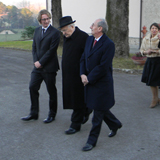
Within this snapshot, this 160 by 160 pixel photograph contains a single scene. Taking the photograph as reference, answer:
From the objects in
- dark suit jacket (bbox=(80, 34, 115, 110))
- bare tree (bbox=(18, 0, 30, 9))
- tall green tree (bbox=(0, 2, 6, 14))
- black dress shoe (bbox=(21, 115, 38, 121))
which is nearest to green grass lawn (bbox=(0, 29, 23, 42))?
tall green tree (bbox=(0, 2, 6, 14))

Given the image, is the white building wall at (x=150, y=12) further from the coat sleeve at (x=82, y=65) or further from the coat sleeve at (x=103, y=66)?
the coat sleeve at (x=103, y=66)

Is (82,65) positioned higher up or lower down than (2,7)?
lower down

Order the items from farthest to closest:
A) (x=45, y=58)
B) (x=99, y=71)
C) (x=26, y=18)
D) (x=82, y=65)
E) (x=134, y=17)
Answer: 1. (x=26, y=18)
2. (x=134, y=17)
3. (x=45, y=58)
4. (x=82, y=65)
5. (x=99, y=71)

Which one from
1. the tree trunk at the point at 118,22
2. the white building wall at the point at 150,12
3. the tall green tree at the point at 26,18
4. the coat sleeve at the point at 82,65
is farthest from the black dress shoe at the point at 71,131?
the tall green tree at the point at 26,18

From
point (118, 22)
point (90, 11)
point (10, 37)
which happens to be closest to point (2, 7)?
point (10, 37)

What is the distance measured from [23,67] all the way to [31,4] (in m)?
27.2

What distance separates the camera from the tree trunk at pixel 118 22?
12.9 meters

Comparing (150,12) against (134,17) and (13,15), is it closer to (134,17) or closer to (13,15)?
(134,17)

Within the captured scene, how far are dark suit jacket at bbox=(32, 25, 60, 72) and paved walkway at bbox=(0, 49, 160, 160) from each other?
1.10 metres

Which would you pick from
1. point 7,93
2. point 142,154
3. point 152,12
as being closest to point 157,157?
point 142,154

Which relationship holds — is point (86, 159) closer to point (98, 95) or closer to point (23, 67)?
point (98, 95)

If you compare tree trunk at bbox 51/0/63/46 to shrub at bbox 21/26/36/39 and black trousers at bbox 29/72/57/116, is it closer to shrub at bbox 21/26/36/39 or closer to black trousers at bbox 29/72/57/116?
shrub at bbox 21/26/36/39

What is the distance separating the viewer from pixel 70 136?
16.0 ft

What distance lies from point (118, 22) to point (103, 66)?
9305mm
